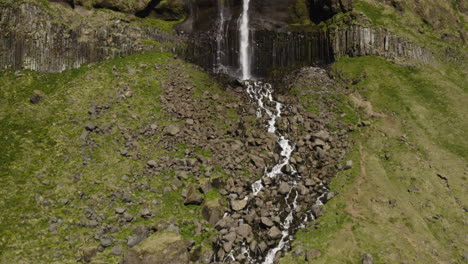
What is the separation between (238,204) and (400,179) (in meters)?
13.6

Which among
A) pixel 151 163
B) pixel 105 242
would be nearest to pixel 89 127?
pixel 151 163

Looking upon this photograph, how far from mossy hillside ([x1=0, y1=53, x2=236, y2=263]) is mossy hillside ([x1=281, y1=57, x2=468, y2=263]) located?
10.3 m

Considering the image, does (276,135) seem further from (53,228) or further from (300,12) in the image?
(300,12)

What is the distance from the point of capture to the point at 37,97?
29.0 metres

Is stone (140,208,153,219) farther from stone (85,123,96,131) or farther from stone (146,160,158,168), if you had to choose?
stone (85,123,96,131)

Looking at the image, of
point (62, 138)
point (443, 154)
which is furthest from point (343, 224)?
point (62, 138)

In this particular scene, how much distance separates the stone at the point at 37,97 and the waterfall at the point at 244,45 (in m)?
21.8

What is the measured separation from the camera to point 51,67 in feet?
109

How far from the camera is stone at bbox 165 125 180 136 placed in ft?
93.2

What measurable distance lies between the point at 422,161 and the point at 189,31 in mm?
30670

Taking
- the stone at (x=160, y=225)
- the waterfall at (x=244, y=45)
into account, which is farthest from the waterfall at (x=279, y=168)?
the stone at (x=160, y=225)

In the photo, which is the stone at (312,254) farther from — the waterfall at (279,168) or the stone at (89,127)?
the stone at (89,127)

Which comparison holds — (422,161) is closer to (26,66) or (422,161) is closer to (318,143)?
(318,143)

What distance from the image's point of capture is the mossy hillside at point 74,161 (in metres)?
20.0
